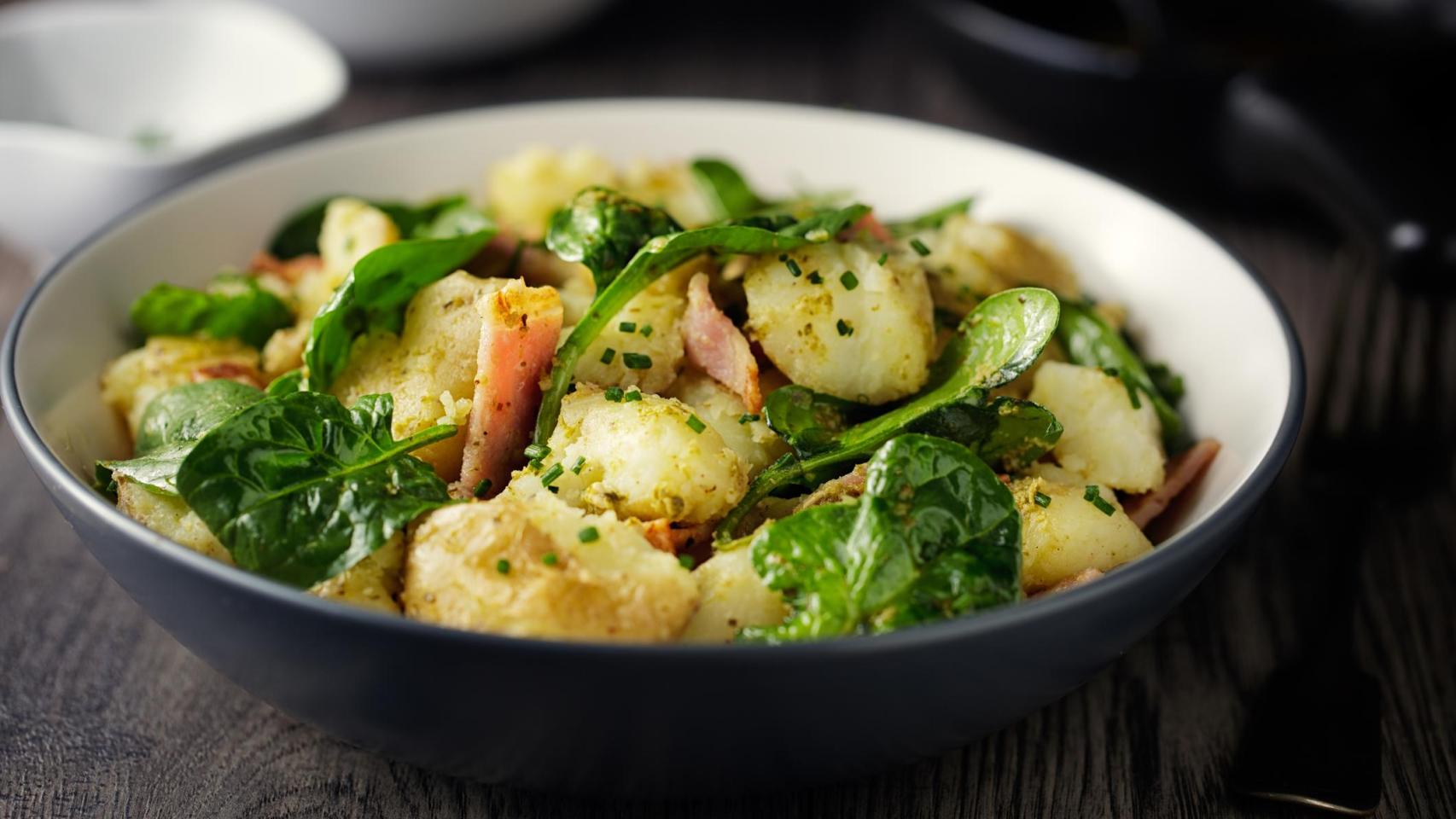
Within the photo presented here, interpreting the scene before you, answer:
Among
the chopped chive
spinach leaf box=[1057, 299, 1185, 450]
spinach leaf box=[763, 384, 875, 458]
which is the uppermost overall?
spinach leaf box=[1057, 299, 1185, 450]

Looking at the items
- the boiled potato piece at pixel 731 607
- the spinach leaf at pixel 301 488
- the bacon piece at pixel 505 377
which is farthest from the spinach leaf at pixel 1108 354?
the spinach leaf at pixel 301 488

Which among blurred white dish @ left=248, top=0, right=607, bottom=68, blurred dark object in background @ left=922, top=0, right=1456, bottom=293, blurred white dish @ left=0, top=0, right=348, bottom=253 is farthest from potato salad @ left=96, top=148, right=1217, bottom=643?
blurred white dish @ left=248, top=0, right=607, bottom=68

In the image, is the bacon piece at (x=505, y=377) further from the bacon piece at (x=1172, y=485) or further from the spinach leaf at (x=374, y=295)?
the bacon piece at (x=1172, y=485)

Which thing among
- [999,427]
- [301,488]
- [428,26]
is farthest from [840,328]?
[428,26]

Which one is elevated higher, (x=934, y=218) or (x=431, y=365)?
(x=934, y=218)

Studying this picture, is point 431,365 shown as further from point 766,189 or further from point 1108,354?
point 766,189

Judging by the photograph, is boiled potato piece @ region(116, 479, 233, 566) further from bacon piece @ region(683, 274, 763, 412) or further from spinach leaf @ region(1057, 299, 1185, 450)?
spinach leaf @ region(1057, 299, 1185, 450)

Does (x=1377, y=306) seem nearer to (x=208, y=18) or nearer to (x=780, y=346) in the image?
(x=780, y=346)
